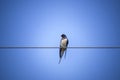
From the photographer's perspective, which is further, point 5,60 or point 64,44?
point 5,60

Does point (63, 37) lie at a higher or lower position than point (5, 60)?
higher

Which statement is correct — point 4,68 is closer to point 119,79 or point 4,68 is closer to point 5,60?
point 5,60

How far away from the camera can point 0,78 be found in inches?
193

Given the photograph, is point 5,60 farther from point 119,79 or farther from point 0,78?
point 119,79

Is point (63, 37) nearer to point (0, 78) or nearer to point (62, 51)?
point (62, 51)

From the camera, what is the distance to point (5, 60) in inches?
186

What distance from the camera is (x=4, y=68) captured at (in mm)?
4941

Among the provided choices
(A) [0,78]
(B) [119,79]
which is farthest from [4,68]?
(B) [119,79]

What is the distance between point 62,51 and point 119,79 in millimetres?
2318

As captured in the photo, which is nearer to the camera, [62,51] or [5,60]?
[62,51]

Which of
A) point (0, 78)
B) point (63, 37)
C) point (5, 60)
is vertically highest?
point (63, 37)

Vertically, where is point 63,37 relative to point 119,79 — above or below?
above

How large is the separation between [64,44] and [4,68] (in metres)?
2.41

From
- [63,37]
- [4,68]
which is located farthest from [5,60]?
[63,37]
